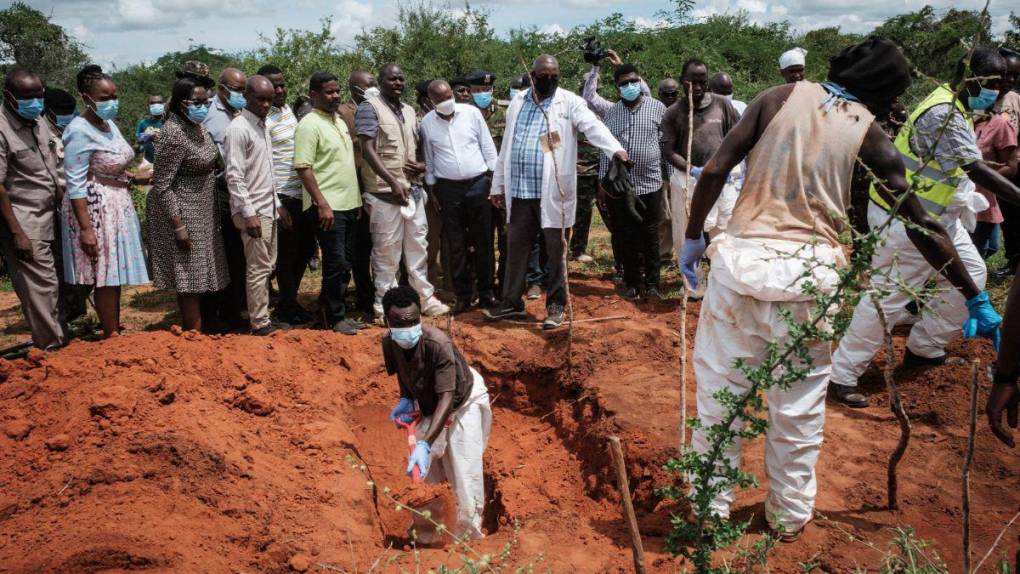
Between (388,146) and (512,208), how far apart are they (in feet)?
3.72

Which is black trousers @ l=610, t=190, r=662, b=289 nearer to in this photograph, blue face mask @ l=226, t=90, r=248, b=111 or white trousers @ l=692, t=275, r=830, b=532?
blue face mask @ l=226, t=90, r=248, b=111

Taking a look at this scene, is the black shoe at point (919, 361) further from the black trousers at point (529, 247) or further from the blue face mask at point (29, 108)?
the blue face mask at point (29, 108)

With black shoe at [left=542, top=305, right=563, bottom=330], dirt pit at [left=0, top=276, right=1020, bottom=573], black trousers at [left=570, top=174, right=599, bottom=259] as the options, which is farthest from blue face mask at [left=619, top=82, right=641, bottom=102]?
dirt pit at [left=0, top=276, right=1020, bottom=573]

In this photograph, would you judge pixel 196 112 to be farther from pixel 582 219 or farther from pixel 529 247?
pixel 582 219

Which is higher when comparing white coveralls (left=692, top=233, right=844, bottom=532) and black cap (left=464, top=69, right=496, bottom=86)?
black cap (left=464, top=69, right=496, bottom=86)

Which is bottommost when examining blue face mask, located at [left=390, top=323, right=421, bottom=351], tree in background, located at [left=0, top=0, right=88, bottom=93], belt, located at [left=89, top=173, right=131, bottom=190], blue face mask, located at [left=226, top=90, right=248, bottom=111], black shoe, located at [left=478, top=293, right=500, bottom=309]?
black shoe, located at [left=478, top=293, right=500, bottom=309]

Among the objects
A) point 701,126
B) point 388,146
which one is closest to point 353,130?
point 388,146

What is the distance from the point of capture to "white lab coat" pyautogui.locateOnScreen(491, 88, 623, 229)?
5922 mm

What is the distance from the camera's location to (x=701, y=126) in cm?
648

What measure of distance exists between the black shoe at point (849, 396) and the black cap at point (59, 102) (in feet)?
22.0

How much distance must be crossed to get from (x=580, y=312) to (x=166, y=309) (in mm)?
3937

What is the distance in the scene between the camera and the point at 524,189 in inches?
239

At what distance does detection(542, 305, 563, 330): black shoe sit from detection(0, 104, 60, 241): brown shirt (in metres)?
3.63

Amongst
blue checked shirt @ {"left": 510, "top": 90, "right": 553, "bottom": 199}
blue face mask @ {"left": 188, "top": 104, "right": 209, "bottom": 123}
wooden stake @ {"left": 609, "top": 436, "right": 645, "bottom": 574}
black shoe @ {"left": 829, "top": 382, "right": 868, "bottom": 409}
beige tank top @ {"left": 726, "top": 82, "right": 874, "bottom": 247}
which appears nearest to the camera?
wooden stake @ {"left": 609, "top": 436, "right": 645, "bottom": 574}
